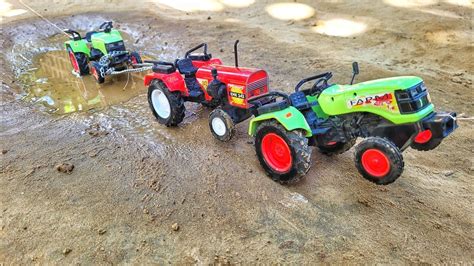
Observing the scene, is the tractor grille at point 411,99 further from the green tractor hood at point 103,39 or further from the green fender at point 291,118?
the green tractor hood at point 103,39

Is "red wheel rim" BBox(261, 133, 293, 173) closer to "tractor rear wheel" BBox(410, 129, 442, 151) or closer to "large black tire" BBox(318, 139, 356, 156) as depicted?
"large black tire" BBox(318, 139, 356, 156)

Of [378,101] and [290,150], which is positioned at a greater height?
[378,101]

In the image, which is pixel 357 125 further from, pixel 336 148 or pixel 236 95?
pixel 236 95

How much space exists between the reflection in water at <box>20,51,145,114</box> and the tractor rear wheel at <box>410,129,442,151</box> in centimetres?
458

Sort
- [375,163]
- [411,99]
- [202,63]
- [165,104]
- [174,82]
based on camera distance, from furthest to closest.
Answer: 1. [165,104]
2. [202,63]
3. [174,82]
4. [375,163]
5. [411,99]

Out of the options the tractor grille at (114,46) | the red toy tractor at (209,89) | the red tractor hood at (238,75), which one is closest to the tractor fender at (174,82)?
the red toy tractor at (209,89)

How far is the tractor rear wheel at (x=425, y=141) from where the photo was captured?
3194 mm

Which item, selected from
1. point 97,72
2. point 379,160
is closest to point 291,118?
point 379,160

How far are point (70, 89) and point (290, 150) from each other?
189 inches

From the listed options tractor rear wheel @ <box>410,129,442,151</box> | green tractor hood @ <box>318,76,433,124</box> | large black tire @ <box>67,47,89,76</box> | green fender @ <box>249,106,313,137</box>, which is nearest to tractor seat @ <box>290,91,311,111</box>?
green fender @ <box>249,106,313,137</box>

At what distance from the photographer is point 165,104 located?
5.25 m

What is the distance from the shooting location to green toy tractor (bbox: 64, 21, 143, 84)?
688cm

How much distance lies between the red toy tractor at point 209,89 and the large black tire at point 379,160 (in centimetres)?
136

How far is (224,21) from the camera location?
9922mm
